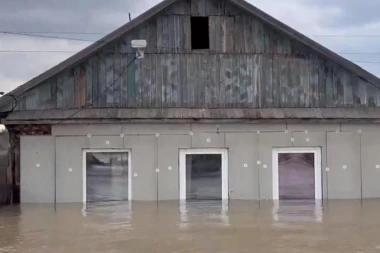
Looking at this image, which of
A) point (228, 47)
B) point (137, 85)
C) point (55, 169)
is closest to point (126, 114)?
point (137, 85)

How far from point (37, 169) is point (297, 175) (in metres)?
6.50

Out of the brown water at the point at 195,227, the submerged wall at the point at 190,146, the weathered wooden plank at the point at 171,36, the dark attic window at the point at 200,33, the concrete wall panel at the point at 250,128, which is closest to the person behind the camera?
the brown water at the point at 195,227

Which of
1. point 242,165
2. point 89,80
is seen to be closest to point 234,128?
point 242,165

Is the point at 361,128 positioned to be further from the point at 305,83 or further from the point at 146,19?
the point at 146,19

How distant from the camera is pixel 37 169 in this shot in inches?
552

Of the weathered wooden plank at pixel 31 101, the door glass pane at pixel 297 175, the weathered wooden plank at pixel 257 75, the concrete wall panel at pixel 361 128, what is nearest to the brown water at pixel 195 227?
the door glass pane at pixel 297 175

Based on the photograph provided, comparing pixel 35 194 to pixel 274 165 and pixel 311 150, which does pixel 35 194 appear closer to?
pixel 274 165

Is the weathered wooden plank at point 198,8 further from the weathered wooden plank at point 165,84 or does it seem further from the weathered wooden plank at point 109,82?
the weathered wooden plank at point 109,82

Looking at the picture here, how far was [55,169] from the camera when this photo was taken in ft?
46.2

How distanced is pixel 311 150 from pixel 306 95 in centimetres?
142

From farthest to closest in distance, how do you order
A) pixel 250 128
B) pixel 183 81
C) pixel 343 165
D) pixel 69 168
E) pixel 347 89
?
pixel 347 89, pixel 183 81, pixel 343 165, pixel 250 128, pixel 69 168

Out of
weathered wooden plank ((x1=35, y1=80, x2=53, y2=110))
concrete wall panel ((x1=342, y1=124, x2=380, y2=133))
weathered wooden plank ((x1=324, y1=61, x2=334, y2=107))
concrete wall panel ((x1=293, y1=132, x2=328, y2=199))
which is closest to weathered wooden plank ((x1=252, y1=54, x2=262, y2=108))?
concrete wall panel ((x1=293, y1=132, x2=328, y2=199))

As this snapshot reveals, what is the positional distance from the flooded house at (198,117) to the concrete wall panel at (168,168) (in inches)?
1.0

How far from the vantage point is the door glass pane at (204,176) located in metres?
14.4
